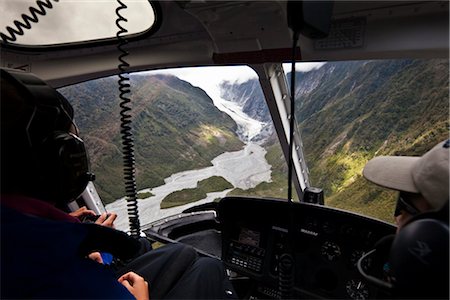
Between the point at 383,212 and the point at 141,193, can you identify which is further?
the point at 141,193

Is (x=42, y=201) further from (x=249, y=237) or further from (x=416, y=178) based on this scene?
(x=249, y=237)

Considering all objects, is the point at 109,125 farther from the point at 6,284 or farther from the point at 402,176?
the point at 402,176

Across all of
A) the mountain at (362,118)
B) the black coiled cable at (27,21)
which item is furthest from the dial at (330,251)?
the black coiled cable at (27,21)

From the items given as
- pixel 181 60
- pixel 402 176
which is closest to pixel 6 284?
pixel 402 176

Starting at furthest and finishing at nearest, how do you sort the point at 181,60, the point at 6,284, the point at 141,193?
the point at 141,193 < the point at 181,60 < the point at 6,284

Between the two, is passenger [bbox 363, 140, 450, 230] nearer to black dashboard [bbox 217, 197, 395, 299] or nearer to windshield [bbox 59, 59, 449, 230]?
black dashboard [bbox 217, 197, 395, 299]

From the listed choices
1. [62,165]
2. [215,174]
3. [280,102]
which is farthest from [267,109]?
[62,165]
